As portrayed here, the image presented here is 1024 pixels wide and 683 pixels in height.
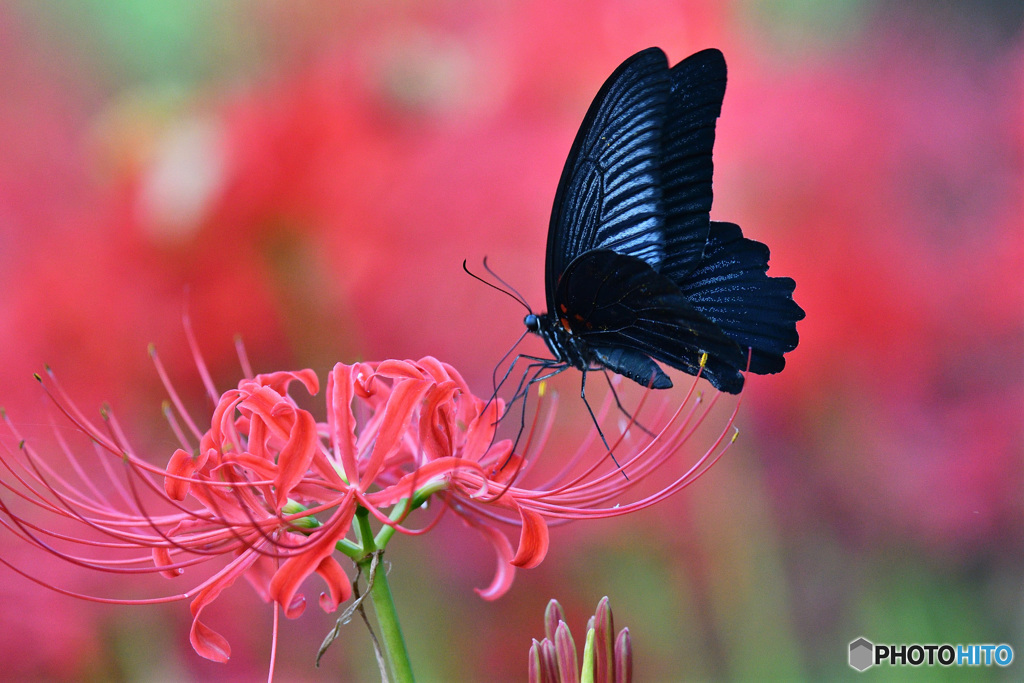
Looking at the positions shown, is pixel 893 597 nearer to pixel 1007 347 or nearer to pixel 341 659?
pixel 1007 347

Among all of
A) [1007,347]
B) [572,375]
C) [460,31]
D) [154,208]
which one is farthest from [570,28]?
[1007,347]

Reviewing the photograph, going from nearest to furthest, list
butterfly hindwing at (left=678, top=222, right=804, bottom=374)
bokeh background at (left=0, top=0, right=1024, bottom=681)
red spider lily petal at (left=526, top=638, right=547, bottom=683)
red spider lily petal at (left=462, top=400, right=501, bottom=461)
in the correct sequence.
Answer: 1. red spider lily petal at (left=526, top=638, right=547, bottom=683)
2. red spider lily petal at (left=462, top=400, right=501, bottom=461)
3. butterfly hindwing at (left=678, top=222, right=804, bottom=374)
4. bokeh background at (left=0, top=0, right=1024, bottom=681)

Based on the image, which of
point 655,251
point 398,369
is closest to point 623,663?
point 398,369

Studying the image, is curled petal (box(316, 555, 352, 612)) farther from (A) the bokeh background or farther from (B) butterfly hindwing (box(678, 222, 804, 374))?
(A) the bokeh background

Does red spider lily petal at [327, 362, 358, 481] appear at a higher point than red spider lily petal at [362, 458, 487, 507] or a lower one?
higher

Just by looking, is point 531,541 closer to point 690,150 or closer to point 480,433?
point 480,433

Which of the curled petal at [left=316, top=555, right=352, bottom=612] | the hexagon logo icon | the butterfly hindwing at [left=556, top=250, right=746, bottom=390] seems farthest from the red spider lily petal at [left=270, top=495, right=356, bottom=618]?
the hexagon logo icon

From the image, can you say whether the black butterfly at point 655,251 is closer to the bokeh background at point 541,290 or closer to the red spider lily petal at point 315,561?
the red spider lily petal at point 315,561
